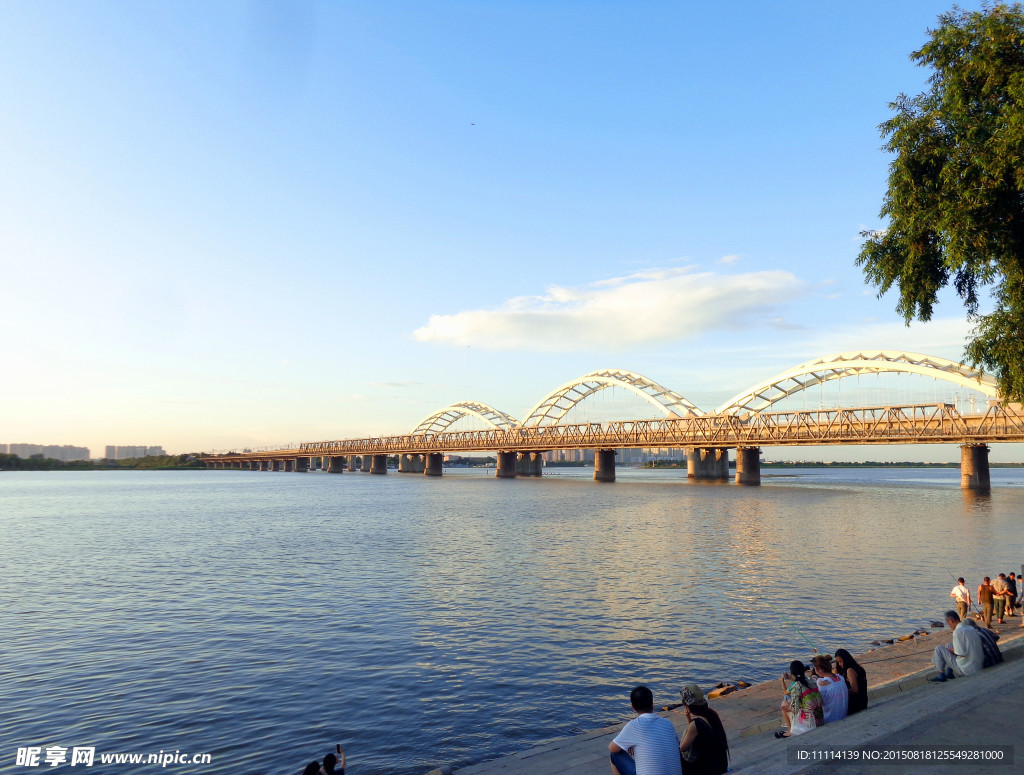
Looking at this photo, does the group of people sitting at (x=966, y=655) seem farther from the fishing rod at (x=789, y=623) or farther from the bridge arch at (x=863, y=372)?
the bridge arch at (x=863, y=372)

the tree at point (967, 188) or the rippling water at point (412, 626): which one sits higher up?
the tree at point (967, 188)

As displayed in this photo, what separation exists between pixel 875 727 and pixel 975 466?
328 feet

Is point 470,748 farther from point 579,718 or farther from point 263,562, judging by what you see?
point 263,562

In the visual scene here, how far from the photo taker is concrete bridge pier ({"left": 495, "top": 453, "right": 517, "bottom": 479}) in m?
174

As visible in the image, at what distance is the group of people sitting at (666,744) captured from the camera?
7.53 m

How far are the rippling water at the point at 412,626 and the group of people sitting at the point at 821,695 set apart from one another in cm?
408

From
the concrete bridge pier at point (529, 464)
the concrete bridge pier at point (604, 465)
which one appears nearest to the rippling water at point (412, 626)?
the concrete bridge pier at point (604, 465)

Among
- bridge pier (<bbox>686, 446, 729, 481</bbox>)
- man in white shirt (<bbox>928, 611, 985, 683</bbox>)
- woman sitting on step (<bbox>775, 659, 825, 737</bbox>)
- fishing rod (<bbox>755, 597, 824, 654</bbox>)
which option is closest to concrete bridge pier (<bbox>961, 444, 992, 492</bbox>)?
bridge pier (<bbox>686, 446, 729, 481</bbox>)

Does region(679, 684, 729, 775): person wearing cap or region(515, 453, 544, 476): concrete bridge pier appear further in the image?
region(515, 453, 544, 476): concrete bridge pier

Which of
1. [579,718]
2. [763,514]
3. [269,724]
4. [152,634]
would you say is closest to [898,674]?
[579,718]

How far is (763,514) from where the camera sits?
61344 mm

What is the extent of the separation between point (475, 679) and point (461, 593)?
1009cm

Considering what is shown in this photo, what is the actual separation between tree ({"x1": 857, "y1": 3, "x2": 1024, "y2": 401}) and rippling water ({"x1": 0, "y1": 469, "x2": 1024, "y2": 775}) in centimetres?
909

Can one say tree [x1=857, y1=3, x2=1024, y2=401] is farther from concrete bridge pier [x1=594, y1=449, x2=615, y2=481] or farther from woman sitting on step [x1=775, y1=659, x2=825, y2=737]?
concrete bridge pier [x1=594, y1=449, x2=615, y2=481]
